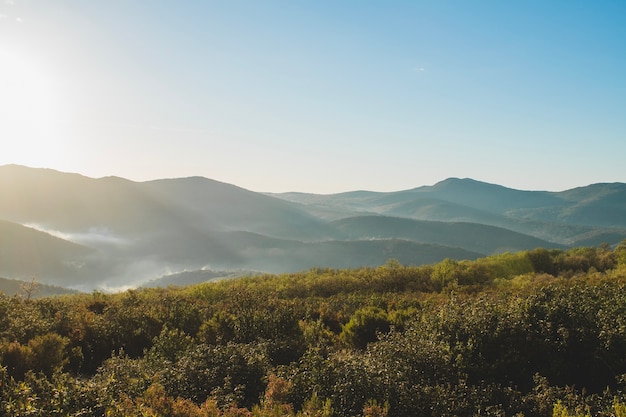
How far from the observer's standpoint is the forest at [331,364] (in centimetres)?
1091

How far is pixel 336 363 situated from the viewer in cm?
1284

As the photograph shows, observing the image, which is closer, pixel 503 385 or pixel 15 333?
pixel 503 385

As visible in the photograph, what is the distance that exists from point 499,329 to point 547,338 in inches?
63.6

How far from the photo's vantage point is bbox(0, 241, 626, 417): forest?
1091 cm

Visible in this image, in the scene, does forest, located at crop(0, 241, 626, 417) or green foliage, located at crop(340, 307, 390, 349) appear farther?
green foliage, located at crop(340, 307, 390, 349)

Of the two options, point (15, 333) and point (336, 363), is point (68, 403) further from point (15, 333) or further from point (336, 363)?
Answer: point (15, 333)

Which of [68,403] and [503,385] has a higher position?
[68,403]

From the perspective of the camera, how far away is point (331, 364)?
1260cm

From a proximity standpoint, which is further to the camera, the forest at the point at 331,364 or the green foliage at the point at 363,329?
Answer: the green foliage at the point at 363,329

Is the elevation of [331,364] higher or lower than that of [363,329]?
higher

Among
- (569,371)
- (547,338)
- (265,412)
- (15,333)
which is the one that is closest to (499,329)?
(547,338)

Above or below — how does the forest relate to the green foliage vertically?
above

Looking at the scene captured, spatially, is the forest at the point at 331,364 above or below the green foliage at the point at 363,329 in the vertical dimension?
above

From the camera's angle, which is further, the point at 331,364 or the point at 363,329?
the point at 363,329
